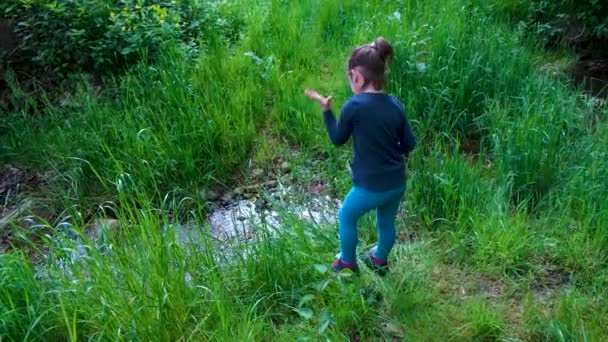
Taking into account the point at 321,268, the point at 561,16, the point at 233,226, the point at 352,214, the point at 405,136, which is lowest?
the point at 233,226

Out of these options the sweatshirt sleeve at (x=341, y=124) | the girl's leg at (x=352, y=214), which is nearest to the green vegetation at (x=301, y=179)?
the girl's leg at (x=352, y=214)

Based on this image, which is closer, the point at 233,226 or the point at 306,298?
the point at 306,298

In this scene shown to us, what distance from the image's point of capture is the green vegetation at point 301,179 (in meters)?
2.88

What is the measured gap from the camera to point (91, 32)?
552cm

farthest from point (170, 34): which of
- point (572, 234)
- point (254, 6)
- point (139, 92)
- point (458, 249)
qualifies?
point (572, 234)

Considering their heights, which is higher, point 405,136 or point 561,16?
point 405,136

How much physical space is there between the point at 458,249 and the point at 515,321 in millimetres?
569

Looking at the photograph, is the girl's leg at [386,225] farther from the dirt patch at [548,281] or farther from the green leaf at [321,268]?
the dirt patch at [548,281]

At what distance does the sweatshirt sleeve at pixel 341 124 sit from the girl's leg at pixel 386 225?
1.22 ft

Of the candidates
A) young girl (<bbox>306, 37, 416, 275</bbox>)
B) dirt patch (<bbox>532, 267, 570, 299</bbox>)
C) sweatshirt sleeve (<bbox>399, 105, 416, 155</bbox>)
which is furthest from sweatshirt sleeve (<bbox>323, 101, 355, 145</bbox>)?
dirt patch (<bbox>532, 267, 570, 299</bbox>)

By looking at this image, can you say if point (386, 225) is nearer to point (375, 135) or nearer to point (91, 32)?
point (375, 135)

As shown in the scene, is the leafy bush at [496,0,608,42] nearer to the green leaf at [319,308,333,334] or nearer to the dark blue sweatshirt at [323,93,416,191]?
the dark blue sweatshirt at [323,93,416,191]

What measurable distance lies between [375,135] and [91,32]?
3609 mm

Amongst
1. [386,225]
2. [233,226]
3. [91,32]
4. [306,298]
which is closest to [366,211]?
[386,225]
